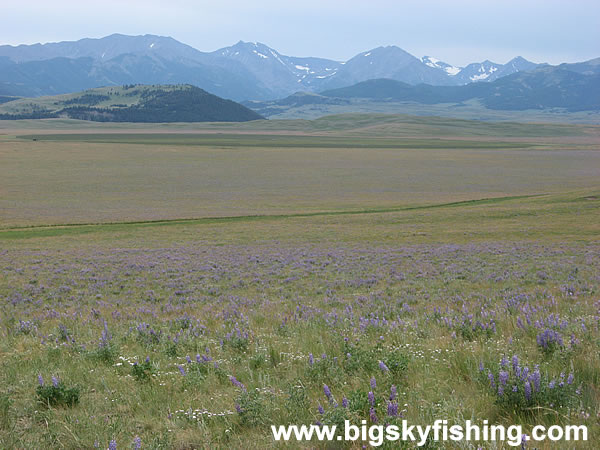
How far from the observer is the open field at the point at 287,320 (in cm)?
409

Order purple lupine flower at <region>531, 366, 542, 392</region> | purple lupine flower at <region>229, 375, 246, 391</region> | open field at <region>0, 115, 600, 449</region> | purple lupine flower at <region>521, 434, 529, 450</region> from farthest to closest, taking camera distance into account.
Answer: purple lupine flower at <region>229, 375, 246, 391</region>, open field at <region>0, 115, 600, 449</region>, purple lupine flower at <region>531, 366, 542, 392</region>, purple lupine flower at <region>521, 434, 529, 450</region>

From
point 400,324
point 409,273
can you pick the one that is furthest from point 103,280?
point 400,324

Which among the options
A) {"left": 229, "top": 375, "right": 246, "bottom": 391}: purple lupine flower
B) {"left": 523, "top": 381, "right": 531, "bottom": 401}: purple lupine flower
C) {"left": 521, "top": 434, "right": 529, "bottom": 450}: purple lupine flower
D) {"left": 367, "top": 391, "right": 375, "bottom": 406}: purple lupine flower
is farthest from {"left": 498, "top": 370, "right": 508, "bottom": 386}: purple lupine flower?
{"left": 229, "top": 375, "right": 246, "bottom": 391}: purple lupine flower

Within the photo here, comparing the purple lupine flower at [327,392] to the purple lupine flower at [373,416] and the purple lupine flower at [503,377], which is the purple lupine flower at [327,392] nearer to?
the purple lupine flower at [373,416]

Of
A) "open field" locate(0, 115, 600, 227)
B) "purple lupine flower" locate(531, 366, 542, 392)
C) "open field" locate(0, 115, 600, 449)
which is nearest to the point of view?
"purple lupine flower" locate(531, 366, 542, 392)

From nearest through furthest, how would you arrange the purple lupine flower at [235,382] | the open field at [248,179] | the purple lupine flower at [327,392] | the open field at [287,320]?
the open field at [287,320] < the purple lupine flower at [327,392] < the purple lupine flower at [235,382] < the open field at [248,179]

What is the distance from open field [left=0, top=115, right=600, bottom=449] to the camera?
13.4 ft

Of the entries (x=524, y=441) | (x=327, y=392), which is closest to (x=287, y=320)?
(x=327, y=392)

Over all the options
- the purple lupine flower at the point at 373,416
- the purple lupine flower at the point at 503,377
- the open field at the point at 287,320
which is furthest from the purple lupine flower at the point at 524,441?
the purple lupine flower at the point at 373,416

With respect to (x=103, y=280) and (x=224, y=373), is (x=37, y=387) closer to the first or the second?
(x=224, y=373)

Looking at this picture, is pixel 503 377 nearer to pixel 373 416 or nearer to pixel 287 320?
pixel 373 416

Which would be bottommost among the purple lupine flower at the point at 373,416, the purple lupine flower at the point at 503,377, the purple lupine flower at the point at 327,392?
the purple lupine flower at the point at 327,392

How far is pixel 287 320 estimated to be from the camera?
30.3 feet

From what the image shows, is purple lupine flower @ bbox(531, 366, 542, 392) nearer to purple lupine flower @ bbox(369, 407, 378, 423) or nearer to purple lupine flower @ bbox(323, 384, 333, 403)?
purple lupine flower @ bbox(369, 407, 378, 423)
